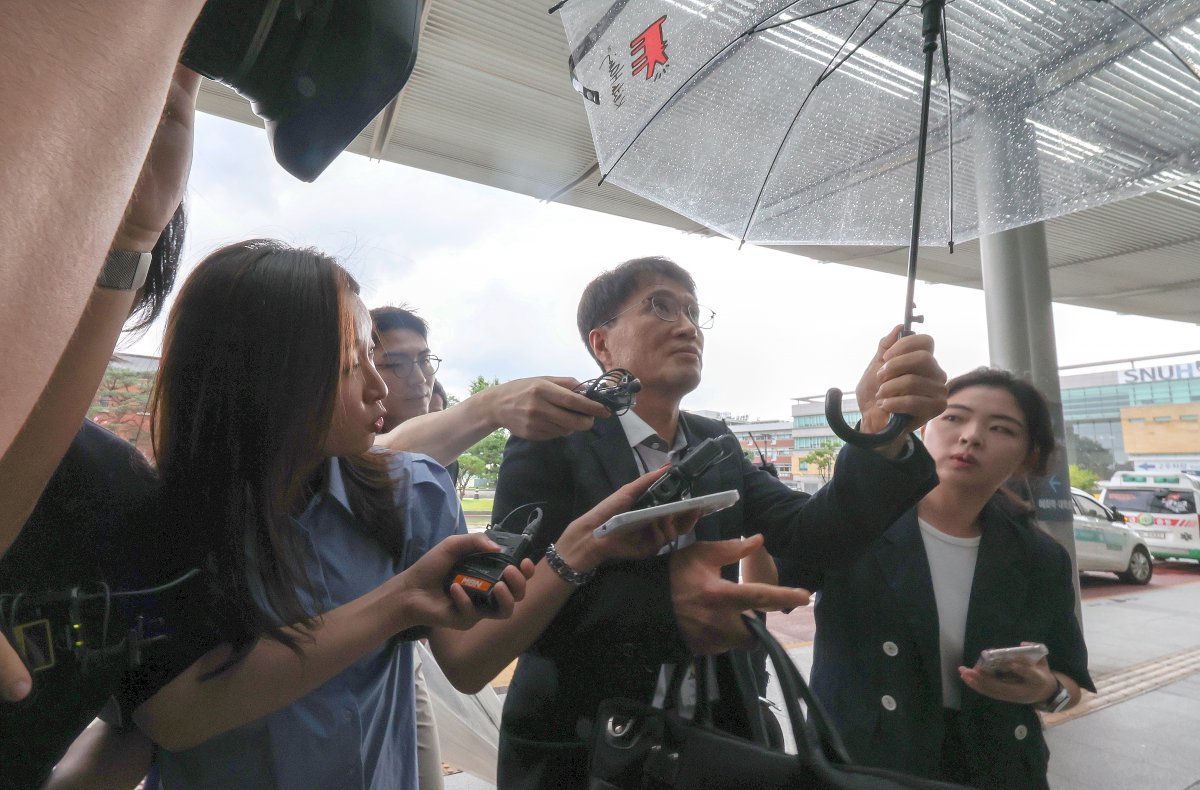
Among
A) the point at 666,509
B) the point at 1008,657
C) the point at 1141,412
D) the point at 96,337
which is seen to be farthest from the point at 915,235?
the point at 1141,412

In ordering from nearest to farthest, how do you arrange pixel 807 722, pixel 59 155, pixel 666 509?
pixel 59 155 < pixel 807 722 < pixel 666 509

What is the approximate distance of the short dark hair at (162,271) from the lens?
2.85ft

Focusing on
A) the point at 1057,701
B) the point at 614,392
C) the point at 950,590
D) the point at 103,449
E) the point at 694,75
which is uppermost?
the point at 694,75

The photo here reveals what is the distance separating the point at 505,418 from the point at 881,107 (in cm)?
132

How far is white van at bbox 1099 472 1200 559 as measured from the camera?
11.0 metres

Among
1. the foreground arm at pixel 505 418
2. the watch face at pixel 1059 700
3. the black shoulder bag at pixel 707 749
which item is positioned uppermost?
the foreground arm at pixel 505 418

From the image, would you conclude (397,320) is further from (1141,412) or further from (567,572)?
(1141,412)

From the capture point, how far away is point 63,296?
0.23 m

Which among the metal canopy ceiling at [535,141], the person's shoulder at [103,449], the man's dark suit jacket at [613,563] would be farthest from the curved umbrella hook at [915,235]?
the person's shoulder at [103,449]

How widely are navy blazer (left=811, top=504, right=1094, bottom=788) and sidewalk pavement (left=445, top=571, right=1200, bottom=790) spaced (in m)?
1.55

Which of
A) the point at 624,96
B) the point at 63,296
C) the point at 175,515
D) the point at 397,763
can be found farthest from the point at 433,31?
the point at 63,296

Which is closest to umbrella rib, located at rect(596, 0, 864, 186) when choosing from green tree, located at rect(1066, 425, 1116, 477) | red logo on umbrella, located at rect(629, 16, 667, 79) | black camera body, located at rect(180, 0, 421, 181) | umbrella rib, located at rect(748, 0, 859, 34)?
umbrella rib, located at rect(748, 0, 859, 34)

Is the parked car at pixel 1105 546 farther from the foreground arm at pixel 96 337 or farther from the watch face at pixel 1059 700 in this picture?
the foreground arm at pixel 96 337

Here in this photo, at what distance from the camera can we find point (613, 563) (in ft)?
3.90
